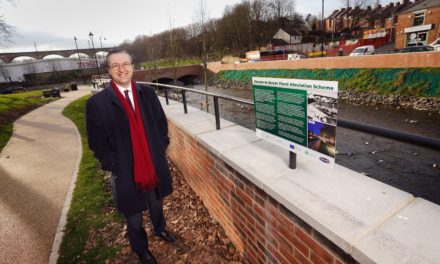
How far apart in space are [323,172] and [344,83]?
2227 cm

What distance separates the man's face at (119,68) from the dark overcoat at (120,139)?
0.44ft

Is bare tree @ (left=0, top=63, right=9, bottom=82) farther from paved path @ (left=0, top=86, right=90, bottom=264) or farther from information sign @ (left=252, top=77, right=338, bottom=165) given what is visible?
information sign @ (left=252, top=77, right=338, bottom=165)

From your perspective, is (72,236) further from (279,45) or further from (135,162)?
(279,45)

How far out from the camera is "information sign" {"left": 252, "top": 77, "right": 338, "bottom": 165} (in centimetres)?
160

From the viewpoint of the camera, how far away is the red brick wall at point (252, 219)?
5.51 ft

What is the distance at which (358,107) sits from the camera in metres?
17.6

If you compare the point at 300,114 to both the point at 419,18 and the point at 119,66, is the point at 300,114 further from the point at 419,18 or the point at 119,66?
the point at 419,18

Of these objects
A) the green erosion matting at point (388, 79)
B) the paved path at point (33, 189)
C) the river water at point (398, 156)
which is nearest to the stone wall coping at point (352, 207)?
the paved path at point (33, 189)

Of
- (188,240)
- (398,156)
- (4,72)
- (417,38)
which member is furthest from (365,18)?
(4,72)

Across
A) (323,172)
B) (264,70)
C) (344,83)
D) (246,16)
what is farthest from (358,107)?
(246,16)

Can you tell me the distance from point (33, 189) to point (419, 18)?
4796 cm

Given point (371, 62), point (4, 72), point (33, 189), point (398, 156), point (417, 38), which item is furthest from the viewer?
point (4, 72)

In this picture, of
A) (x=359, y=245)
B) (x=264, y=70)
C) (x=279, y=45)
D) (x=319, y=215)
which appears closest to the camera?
(x=359, y=245)

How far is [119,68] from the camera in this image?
2.47 m
